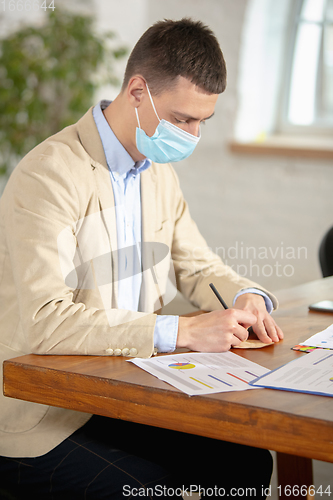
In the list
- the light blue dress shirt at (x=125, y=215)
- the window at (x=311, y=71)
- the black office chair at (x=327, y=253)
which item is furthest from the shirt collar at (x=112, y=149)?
the window at (x=311, y=71)

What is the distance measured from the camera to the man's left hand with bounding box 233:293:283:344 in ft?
4.36

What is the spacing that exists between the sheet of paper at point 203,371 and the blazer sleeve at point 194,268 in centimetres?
44

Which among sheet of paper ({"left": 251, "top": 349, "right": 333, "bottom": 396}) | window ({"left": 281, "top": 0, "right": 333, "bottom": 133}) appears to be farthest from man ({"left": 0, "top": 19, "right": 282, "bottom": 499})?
window ({"left": 281, "top": 0, "right": 333, "bottom": 133})

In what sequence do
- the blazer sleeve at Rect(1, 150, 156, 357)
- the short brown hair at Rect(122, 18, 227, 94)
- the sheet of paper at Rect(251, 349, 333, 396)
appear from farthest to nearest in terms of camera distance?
the short brown hair at Rect(122, 18, 227, 94), the blazer sleeve at Rect(1, 150, 156, 357), the sheet of paper at Rect(251, 349, 333, 396)

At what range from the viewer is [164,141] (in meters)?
1.48

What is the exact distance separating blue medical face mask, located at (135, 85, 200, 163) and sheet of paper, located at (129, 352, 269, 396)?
0.57 meters

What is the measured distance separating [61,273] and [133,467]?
1.47 feet

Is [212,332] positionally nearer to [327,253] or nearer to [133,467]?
[133,467]

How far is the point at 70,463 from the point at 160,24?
1090 millimetres

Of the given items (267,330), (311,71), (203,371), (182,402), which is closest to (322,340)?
(267,330)

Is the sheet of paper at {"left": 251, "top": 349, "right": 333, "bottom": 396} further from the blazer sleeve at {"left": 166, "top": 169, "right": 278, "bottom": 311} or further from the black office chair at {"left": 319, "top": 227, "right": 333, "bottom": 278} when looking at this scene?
the black office chair at {"left": 319, "top": 227, "right": 333, "bottom": 278}

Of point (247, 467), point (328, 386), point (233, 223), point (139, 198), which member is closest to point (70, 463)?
point (247, 467)

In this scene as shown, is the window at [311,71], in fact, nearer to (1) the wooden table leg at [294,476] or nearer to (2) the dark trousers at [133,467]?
(1) the wooden table leg at [294,476]

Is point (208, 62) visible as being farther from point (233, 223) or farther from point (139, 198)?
point (233, 223)
